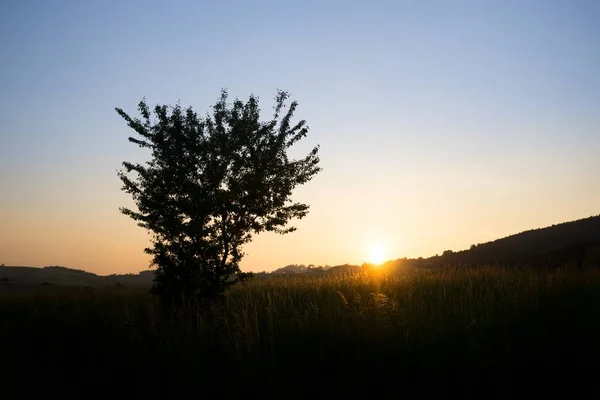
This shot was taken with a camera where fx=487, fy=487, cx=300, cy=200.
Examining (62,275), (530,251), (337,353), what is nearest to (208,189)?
(337,353)

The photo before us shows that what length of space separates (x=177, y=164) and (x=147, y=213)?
81.4 inches

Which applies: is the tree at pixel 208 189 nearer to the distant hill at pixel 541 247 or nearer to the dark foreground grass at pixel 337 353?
the dark foreground grass at pixel 337 353

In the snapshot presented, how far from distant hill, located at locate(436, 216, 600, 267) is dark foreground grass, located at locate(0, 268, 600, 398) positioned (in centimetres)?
2098

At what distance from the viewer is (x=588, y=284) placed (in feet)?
45.9

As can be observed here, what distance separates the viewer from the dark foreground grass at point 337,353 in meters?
7.93

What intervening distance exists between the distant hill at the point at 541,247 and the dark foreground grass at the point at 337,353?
2098 cm

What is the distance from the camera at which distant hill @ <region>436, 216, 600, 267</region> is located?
3219 cm

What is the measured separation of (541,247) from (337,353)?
111 ft

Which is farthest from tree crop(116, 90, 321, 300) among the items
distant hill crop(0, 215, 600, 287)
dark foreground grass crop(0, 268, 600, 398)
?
distant hill crop(0, 215, 600, 287)

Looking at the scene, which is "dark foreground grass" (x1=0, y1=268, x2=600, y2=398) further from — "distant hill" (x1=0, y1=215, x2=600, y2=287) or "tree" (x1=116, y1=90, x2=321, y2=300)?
"distant hill" (x1=0, y1=215, x2=600, y2=287)

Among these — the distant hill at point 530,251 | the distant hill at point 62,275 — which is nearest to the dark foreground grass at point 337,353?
the distant hill at point 530,251

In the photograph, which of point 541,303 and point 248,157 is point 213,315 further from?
point 541,303

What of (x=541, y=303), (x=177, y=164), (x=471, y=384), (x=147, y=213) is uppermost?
(x=177, y=164)

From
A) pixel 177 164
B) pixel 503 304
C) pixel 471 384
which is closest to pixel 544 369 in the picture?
pixel 471 384
